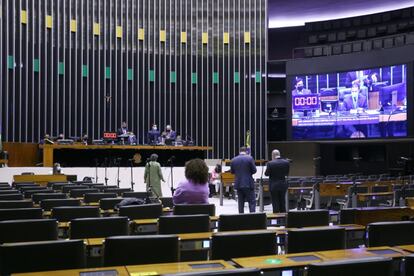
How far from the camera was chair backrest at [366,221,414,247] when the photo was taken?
3.62 m

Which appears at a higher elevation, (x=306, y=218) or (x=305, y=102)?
(x=305, y=102)

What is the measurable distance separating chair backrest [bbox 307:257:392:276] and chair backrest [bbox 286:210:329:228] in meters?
2.33

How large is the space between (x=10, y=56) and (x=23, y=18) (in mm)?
1615

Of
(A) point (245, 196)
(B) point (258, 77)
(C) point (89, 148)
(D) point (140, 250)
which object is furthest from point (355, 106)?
(D) point (140, 250)

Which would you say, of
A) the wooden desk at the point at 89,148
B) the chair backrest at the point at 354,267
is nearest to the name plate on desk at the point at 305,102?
the wooden desk at the point at 89,148

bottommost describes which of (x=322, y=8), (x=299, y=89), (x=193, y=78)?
(x=299, y=89)

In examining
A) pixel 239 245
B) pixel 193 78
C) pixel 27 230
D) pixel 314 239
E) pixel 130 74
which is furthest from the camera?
pixel 193 78

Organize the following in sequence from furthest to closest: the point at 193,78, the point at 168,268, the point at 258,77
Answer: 1. the point at 258,77
2. the point at 193,78
3. the point at 168,268

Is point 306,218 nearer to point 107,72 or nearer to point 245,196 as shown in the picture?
point 245,196

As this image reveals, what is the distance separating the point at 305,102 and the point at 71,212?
1712 centimetres

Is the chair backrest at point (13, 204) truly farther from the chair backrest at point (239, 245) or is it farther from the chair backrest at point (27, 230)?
the chair backrest at point (239, 245)

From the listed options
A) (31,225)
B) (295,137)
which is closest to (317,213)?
(31,225)

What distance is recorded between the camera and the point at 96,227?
413 cm

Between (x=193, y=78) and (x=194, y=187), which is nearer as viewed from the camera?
(x=194, y=187)
